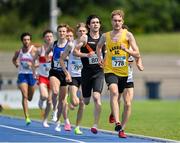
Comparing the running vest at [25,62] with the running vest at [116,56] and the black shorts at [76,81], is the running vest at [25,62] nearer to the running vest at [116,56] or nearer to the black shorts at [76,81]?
the black shorts at [76,81]

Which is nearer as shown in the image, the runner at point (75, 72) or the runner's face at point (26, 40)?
the runner at point (75, 72)

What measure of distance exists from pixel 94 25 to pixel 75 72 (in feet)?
6.77

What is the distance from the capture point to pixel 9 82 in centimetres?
3469

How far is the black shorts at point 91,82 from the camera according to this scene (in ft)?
54.9

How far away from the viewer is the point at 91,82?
16.9 meters

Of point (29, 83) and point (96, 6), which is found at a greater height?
point (96, 6)

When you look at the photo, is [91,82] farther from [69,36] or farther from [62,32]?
[69,36]

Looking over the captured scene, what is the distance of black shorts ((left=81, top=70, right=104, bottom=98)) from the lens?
16719 mm

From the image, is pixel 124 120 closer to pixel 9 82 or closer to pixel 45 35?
pixel 45 35

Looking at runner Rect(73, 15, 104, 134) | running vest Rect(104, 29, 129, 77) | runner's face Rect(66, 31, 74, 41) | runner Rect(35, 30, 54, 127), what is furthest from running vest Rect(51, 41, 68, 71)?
running vest Rect(104, 29, 129, 77)

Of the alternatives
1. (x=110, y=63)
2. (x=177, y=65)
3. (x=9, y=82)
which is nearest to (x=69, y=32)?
(x=110, y=63)

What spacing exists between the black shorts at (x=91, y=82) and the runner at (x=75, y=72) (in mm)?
453

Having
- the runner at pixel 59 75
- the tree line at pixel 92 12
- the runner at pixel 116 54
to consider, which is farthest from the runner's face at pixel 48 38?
the tree line at pixel 92 12

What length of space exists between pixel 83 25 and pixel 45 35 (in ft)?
9.58
